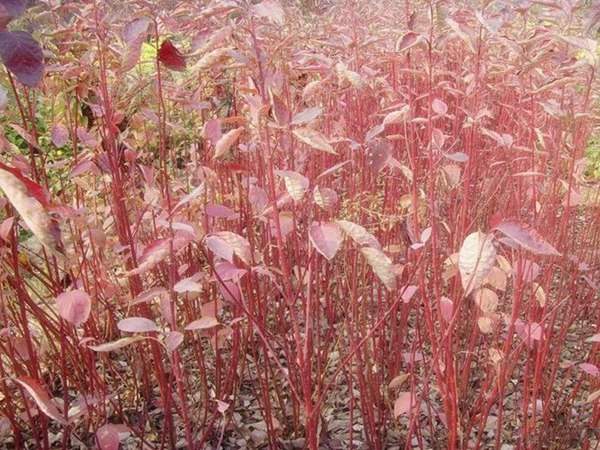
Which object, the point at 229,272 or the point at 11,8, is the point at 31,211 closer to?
the point at 11,8

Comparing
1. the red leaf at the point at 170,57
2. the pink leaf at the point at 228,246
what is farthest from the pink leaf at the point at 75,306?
the red leaf at the point at 170,57

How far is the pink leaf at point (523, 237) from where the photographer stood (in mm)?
869

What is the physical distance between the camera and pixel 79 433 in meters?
1.73

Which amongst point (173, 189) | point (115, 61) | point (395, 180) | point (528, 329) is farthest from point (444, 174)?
point (115, 61)

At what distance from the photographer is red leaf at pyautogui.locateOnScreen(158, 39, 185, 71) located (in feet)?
3.68

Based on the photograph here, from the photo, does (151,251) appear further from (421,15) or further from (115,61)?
(421,15)

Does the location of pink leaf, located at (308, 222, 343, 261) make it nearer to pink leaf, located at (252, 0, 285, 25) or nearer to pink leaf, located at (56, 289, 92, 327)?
pink leaf, located at (252, 0, 285, 25)

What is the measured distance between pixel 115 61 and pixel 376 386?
1.17 m

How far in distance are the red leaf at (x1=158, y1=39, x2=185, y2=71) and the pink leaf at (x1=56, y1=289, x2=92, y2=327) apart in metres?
0.47

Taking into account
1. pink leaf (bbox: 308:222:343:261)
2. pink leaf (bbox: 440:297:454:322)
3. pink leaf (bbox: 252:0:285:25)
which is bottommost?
pink leaf (bbox: 440:297:454:322)

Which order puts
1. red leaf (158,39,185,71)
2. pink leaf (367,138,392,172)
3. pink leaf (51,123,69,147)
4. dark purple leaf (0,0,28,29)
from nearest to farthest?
dark purple leaf (0,0,28,29), red leaf (158,39,185,71), pink leaf (367,138,392,172), pink leaf (51,123,69,147)

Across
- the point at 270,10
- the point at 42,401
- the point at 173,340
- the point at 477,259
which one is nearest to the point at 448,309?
the point at 477,259

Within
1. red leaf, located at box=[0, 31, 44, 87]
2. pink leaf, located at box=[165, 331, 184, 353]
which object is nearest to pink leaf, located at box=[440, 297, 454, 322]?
pink leaf, located at box=[165, 331, 184, 353]

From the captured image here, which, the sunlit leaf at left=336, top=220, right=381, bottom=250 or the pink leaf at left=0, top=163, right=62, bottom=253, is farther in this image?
the sunlit leaf at left=336, top=220, right=381, bottom=250
